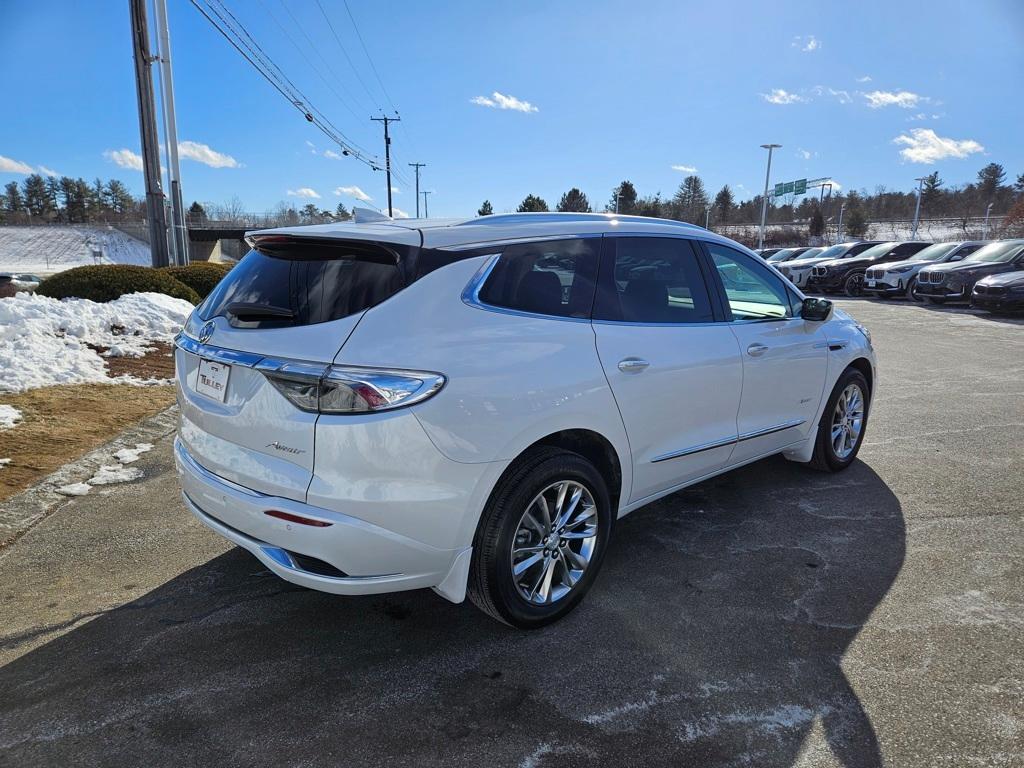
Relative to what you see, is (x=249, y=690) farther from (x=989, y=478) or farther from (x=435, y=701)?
(x=989, y=478)

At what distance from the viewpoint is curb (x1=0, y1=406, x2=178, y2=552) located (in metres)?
3.83

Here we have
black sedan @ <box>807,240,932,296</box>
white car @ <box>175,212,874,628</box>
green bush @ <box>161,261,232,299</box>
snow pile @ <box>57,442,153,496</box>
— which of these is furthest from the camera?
black sedan @ <box>807,240,932,296</box>

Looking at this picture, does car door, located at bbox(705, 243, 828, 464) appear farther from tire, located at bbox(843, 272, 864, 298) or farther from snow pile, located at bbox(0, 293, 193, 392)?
tire, located at bbox(843, 272, 864, 298)

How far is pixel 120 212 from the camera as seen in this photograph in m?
127

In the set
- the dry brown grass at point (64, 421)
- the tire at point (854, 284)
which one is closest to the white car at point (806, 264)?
the tire at point (854, 284)

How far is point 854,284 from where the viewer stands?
73.9 ft

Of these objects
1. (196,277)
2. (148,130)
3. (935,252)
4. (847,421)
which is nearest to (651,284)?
(847,421)

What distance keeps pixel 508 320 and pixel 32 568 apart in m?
2.89

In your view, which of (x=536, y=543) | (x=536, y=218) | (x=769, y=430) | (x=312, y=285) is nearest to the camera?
(x=312, y=285)

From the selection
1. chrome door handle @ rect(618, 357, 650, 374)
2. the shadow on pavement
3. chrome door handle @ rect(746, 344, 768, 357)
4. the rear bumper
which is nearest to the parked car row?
chrome door handle @ rect(746, 344, 768, 357)

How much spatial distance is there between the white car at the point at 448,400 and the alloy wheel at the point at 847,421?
5.58ft

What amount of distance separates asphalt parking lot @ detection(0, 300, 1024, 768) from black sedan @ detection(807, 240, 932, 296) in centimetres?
2054

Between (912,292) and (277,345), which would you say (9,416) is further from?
(912,292)

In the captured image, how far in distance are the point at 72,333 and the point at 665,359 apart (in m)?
7.28
